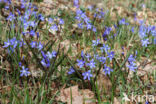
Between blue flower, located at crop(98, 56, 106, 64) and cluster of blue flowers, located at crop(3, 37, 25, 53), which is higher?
cluster of blue flowers, located at crop(3, 37, 25, 53)

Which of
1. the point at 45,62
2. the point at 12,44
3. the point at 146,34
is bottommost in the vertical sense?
the point at 45,62

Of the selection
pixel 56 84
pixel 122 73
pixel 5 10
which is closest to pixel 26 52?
pixel 56 84

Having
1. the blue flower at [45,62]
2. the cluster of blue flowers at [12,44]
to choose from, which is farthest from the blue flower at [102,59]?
the cluster of blue flowers at [12,44]

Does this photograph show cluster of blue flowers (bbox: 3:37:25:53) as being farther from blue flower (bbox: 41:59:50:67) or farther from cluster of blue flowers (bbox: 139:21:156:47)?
cluster of blue flowers (bbox: 139:21:156:47)

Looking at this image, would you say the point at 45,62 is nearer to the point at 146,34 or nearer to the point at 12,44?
the point at 12,44

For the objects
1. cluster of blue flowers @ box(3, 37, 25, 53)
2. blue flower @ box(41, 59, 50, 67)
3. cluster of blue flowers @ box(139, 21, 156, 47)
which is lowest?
blue flower @ box(41, 59, 50, 67)

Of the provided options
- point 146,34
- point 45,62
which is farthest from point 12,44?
point 146,34

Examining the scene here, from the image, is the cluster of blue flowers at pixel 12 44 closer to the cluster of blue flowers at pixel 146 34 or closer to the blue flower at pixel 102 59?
the blue flower at pixel 102 59

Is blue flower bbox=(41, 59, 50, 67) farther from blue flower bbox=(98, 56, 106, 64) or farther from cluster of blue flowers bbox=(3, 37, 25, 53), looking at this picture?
blue flower bbox=(98, 56, 106, 64)

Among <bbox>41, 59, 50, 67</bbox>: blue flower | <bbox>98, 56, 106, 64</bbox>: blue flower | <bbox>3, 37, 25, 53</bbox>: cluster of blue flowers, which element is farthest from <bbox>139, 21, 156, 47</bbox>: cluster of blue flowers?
<bbox>3, 37, 25, 53</bbox>: cluster of blue flowers

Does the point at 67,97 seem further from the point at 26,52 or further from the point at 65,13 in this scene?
the point at 65,13

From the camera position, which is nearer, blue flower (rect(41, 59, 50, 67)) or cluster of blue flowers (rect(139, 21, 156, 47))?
blue flower (rect(41, 59, 50, 67))
